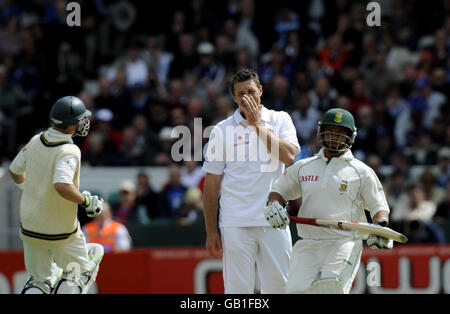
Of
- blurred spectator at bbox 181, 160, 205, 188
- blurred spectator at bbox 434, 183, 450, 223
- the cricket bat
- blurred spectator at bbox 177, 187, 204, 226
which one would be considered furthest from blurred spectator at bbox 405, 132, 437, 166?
the cricket bat

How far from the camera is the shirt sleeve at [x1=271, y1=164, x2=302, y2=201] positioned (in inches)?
312

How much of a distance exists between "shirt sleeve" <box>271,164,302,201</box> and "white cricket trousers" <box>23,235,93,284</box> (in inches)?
76.6

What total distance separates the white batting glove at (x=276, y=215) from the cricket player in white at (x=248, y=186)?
563 millimetres

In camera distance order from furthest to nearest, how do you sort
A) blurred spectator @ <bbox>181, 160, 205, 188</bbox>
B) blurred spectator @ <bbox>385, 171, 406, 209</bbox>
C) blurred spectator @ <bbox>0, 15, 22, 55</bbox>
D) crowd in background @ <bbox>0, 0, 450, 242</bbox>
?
blurred spectator @ <bbox>0, 15, 22, 55</bbox> < blurred spectator @ <bbox>181, 160, 205, 188</bbox> < crowd in background @ <bbox>0, 0, 450, 242</bbox> < blurred spectator @ <bbox>385, 171, 406, 209</bbox>

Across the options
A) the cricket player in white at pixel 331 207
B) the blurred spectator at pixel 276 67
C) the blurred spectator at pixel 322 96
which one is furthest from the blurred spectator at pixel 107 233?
the cricket player in white at pixel 331 207

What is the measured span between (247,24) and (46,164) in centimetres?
998

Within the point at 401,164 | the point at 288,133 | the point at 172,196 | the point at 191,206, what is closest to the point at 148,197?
the point at 172,196

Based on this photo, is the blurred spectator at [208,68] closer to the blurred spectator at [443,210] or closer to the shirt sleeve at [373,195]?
the blurred spectator at [443,210]

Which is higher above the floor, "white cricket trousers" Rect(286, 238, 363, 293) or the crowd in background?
the crowd in background

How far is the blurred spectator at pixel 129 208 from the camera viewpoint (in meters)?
13.8

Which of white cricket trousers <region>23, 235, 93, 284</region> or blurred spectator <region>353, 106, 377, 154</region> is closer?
white cricket trousers <region>23, 235, 93, 284</region>

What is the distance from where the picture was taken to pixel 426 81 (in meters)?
15.9

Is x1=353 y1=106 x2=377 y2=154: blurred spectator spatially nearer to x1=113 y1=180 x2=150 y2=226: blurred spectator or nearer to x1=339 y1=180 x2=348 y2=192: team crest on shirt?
x1=113 y1=180 x2=150 y2=226: blurred spectator
